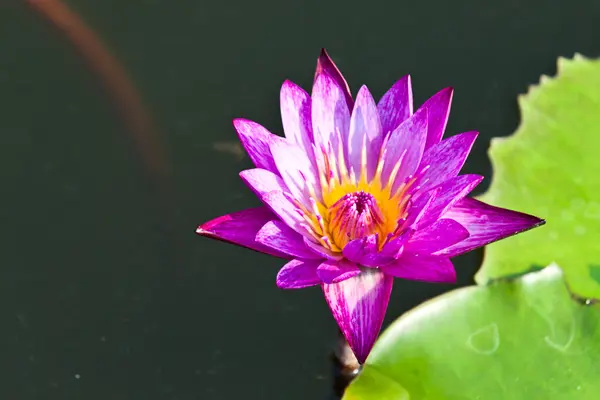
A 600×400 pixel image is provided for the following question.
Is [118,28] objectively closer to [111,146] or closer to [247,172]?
[111,146]

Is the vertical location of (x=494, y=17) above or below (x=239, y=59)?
below

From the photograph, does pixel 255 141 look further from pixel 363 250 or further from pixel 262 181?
pixel 363 250

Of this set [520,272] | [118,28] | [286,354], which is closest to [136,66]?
[118,28]

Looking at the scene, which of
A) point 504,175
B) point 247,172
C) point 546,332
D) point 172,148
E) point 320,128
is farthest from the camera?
point 172,148

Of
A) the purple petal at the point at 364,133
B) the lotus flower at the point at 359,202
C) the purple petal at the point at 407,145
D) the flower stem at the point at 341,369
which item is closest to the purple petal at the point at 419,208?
the lotus flower at the point at 359,202

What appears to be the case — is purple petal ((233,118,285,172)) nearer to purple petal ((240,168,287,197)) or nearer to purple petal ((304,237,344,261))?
purple petal ((240,168,287,197))

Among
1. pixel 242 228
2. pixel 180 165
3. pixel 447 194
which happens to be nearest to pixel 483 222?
pixel 447 194

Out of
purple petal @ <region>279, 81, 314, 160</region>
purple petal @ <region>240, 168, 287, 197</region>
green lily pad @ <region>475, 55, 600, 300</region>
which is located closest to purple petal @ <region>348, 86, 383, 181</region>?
purple petal @ <region>279, 81, 314, 160</region>
